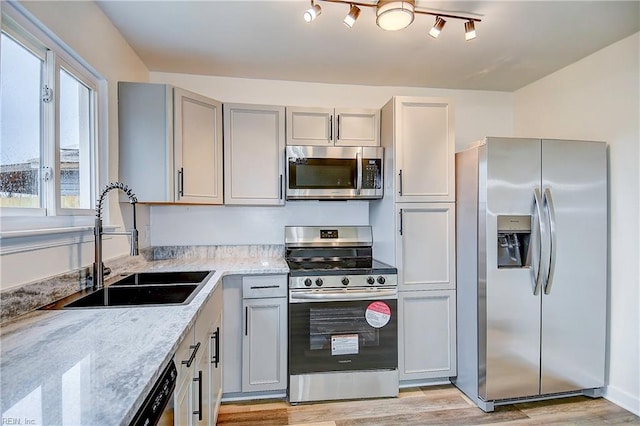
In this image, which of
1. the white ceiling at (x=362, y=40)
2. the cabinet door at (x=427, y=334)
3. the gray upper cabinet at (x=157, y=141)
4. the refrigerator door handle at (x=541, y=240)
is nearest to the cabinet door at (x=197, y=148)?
the gray upper cabinet at (x=157, y=141)

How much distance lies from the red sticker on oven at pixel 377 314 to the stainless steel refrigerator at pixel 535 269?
0.60 metres

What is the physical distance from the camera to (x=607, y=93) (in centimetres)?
233

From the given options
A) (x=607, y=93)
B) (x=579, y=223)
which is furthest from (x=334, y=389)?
(x=607, y=93)

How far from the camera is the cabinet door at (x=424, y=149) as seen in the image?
2.44m

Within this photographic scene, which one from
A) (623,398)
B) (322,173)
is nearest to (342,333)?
(322,173)

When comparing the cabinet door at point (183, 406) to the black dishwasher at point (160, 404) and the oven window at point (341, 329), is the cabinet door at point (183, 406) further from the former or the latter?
the oven window at point (341, 329)

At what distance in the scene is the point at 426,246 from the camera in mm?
2463

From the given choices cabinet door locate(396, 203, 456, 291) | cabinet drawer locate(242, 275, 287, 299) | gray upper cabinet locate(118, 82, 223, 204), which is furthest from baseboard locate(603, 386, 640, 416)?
gray upper cabinet locate(118, 82, 223, 204)

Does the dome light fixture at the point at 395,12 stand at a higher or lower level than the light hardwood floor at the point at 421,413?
higher

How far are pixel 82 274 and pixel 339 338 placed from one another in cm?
156

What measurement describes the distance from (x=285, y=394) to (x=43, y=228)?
1.80 meters

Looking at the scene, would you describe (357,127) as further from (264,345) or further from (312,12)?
(264,345)

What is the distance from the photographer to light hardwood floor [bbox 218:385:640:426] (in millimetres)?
2094

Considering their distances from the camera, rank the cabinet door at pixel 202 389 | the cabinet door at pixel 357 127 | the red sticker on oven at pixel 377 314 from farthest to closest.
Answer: the cabinet door at pixel 357 127 < the red sticker on oven at pixel 377 314 < the cabinet door at pixel 202 389
